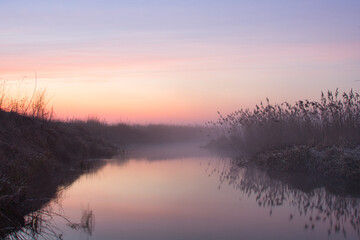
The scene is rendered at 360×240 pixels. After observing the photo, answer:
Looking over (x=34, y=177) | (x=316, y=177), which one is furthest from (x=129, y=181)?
(x=316, y=177)

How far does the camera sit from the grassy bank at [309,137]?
9.08 meters

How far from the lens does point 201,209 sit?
6320 millimetres

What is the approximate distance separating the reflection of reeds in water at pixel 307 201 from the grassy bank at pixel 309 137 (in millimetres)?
1023

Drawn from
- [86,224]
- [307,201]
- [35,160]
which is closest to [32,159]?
[35,160]

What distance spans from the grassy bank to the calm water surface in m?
1.07

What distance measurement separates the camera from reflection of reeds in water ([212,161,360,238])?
5.48 metres

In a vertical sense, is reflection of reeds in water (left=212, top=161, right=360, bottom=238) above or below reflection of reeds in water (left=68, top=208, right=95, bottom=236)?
above

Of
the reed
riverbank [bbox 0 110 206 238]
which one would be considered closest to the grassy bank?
the reed

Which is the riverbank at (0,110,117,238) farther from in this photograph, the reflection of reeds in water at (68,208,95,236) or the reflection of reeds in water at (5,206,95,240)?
the reflection of reeds in water at (68,208,95,236)

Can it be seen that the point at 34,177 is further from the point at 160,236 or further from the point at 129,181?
the point at 160,236

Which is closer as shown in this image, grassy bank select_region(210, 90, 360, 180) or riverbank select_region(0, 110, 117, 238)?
riverbank select_region(0, 110, 117, 238)

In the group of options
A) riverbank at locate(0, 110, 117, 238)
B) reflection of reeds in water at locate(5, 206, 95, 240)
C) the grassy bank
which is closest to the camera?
reflection of reeds in water at locate(5, 206, 95, 240)

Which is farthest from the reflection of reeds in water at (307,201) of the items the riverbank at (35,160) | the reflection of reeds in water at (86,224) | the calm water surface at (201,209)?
the riverbank at (35,160)

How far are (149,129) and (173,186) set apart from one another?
19.7 meters
